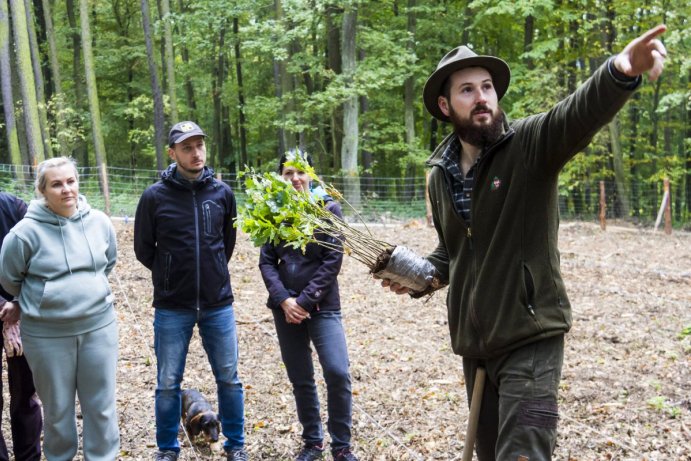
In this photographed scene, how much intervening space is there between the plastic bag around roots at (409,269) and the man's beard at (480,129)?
0.66 m

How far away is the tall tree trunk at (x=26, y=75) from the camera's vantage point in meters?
16.7

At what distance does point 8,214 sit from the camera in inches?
178

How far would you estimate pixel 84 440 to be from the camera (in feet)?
14.6

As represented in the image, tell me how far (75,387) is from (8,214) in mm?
1205

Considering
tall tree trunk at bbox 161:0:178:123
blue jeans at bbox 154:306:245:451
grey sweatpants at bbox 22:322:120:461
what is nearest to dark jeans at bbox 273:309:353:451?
blue jeans at bbox 154:306:245:451

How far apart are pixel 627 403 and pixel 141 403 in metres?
4.09

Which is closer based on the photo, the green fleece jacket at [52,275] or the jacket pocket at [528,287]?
the jacket pocket at [528,287]

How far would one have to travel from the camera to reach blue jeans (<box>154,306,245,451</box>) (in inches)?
186

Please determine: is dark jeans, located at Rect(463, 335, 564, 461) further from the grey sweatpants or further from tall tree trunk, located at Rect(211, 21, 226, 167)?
tall tree trunk, located at Rect(211, 21, 226, 167)

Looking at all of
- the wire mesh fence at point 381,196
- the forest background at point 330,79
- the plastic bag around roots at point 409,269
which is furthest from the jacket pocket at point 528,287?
the forest background at point 330,79

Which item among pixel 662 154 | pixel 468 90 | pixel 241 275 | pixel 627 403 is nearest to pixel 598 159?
pixel 662 154

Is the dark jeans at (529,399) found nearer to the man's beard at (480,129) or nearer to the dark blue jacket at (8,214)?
the man's beard at (480,129)

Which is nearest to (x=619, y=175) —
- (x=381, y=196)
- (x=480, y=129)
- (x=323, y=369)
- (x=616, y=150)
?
(x=616, y=150)

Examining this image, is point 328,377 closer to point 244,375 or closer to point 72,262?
point 72,262
